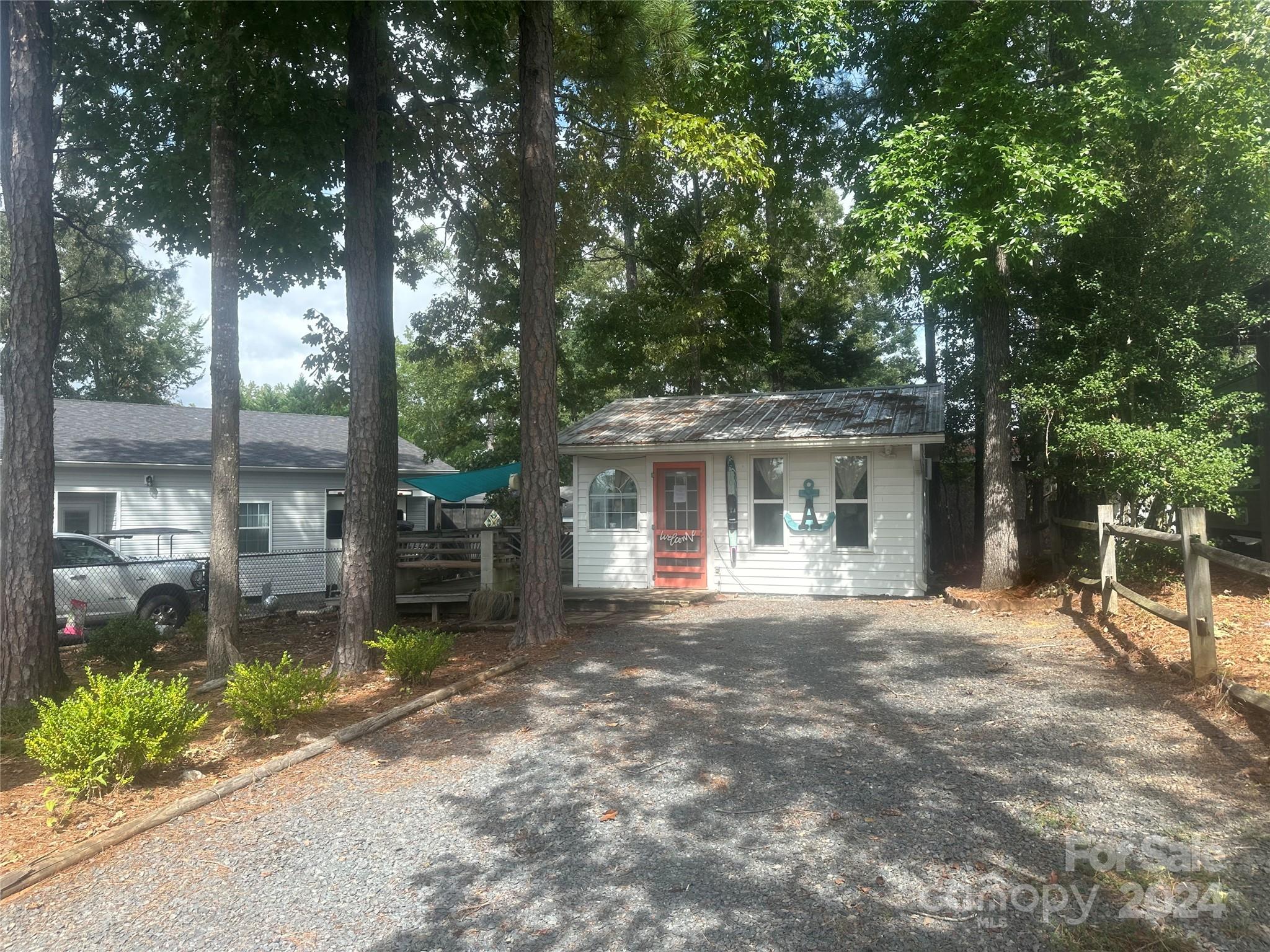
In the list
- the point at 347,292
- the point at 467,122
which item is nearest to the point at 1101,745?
the point at 347,292

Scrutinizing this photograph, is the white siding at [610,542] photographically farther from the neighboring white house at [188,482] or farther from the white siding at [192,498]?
the white siding at [192,498]

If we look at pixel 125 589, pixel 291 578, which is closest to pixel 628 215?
pixel 291 578

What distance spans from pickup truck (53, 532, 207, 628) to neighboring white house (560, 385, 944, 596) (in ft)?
20.2

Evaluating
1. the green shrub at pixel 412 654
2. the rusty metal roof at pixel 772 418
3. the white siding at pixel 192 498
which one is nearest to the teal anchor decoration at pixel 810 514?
the rusty metal roof at pixel 772 418

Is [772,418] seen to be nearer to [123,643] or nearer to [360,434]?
[360,434]

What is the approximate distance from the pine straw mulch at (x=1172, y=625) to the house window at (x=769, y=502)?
9.69ft

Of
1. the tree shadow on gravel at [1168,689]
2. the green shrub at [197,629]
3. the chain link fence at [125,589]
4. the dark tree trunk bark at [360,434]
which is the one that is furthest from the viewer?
the chain link fence at [125,589]

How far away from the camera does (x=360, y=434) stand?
797cm

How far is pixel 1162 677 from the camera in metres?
6.27

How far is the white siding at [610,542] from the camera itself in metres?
13.9

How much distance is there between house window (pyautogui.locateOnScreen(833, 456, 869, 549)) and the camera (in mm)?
12602

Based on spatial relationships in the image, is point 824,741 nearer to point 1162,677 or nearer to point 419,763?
point 419,763

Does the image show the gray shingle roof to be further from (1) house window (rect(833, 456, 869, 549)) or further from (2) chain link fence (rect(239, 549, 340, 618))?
(1) house window (rect(833, 456, 869, 549))

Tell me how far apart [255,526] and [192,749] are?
520 inches
